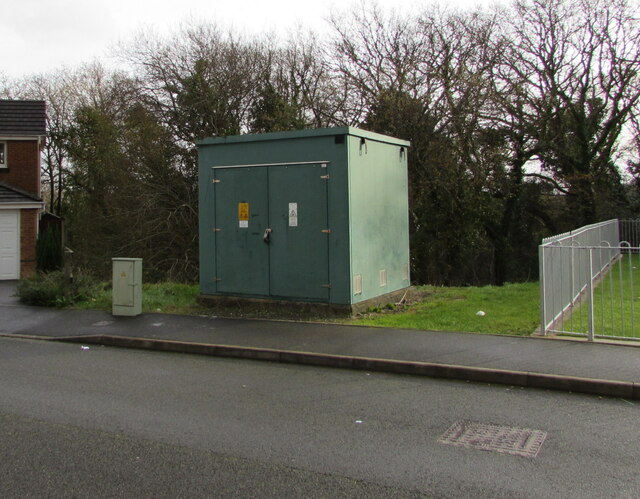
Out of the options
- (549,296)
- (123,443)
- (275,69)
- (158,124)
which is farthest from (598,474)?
(275,69)

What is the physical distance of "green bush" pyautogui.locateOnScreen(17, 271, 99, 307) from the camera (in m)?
12.5

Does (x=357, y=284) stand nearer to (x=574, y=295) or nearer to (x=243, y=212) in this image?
(x=243, y=212)

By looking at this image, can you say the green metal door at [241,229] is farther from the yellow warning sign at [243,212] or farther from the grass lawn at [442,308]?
the grass lawn at [442,308]

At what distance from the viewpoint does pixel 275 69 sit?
95.5ft

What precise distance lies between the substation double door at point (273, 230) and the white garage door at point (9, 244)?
11873 mm

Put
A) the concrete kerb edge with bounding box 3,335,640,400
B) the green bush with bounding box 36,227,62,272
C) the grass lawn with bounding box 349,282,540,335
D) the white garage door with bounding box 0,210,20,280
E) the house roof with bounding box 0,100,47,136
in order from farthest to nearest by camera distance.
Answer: the house roof with bounding box 0,100,47,136, the white garage door with bounding box 0,210,20,280, the green bush with bounding box 36,227,62,272, the grass lawn with bounding box 349,282,540,335, the concrete kerb edge with bounding box 3,335,640,400

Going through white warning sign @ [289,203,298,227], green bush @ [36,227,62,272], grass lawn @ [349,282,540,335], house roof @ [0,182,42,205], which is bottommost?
grass lawn @ [349,282,540,335]

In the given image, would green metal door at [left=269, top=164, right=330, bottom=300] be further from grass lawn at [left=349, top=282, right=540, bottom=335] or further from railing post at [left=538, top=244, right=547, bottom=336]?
railing post at [left=538, top=244, right=547, bottom=336]

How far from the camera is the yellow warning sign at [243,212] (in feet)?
36.5

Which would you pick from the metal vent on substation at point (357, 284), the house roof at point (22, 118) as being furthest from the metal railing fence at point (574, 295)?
the house roof at point (22, 118)

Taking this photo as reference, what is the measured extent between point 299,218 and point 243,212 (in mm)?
1141

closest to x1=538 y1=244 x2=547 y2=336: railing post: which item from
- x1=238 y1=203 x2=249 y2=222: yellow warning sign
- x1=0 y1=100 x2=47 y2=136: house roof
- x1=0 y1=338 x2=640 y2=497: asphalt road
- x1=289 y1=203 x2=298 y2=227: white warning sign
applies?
x1=0 y1=338 x2=640 y2=497: asphalt road

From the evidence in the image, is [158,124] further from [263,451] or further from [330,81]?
[263,451]

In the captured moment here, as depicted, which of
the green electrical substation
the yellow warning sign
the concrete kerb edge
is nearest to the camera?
the concrete kerb edge
